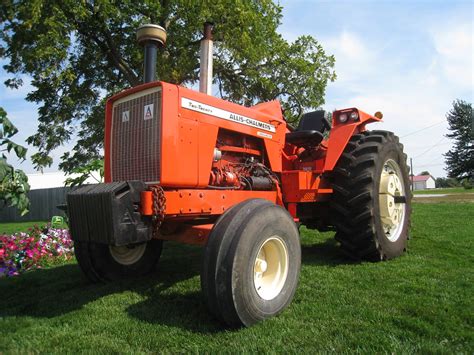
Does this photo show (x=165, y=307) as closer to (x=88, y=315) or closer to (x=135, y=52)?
(x=88, y=315)

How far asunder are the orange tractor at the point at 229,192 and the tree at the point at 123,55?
292 inches

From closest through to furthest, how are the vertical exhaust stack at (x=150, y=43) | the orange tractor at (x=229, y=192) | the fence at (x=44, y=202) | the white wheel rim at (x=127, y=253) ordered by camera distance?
the orange tractor at (x=229, y=192)
the vertical exhaust stack at (x=150, y=43)
the white wheel rim at (x=127, y=253)
the fence at (x=44, y=202)

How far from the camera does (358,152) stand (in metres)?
4.88

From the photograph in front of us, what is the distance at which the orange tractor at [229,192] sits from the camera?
2.90m

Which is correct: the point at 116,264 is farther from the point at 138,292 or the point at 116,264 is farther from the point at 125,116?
the point at 125,116


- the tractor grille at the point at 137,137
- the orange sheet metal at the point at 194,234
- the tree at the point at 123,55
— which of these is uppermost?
the tree at the point at 123,55

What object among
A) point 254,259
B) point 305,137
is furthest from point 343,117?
point 254,259

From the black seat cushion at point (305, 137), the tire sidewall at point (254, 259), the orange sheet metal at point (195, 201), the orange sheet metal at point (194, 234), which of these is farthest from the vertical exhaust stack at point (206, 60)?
the tire sidewall at point (254, 259)

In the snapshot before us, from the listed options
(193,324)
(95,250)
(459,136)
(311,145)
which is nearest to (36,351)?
(193,324)

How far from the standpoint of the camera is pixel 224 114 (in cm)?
382

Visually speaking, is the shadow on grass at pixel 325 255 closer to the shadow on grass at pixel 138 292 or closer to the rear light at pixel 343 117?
the shadow on grass at pixel 138 292

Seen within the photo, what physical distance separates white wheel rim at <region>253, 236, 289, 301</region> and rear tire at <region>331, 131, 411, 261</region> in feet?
4.97

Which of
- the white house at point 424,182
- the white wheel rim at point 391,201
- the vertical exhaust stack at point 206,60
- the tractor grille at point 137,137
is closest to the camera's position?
the tractor grille at point 137,137

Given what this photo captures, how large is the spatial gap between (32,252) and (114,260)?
216cm
